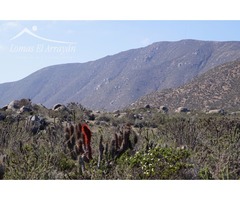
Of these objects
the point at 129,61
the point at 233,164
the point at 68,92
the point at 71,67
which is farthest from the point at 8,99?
the point at 233,164

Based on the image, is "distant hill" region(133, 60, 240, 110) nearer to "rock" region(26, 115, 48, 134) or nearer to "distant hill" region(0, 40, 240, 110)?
"rock" region(26, 115, 48, 134)

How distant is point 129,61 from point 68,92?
20.2 metres

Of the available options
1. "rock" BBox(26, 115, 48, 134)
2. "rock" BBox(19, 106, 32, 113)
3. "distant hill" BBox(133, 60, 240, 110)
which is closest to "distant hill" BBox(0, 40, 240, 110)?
"distant hill" BBox(133, 60, 240, 110)

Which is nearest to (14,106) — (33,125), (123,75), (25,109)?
(25,109)

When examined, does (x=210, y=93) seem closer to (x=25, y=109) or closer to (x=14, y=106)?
(x=14, y=106)

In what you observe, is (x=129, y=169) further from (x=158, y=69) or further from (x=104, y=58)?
(x=104, y=58)

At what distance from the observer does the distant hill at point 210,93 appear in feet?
147

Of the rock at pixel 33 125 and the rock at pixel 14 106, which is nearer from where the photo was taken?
the rock at pixel 33 125

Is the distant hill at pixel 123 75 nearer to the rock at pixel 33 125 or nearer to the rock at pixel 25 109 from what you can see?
the rock at pixel 25 109

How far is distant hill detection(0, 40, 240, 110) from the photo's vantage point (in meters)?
89.4

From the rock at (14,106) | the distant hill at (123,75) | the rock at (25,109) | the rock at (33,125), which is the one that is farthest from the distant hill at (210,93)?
the distant hill at (123,75)

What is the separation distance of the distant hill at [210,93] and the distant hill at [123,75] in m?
28.8

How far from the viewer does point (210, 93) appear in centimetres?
4744
